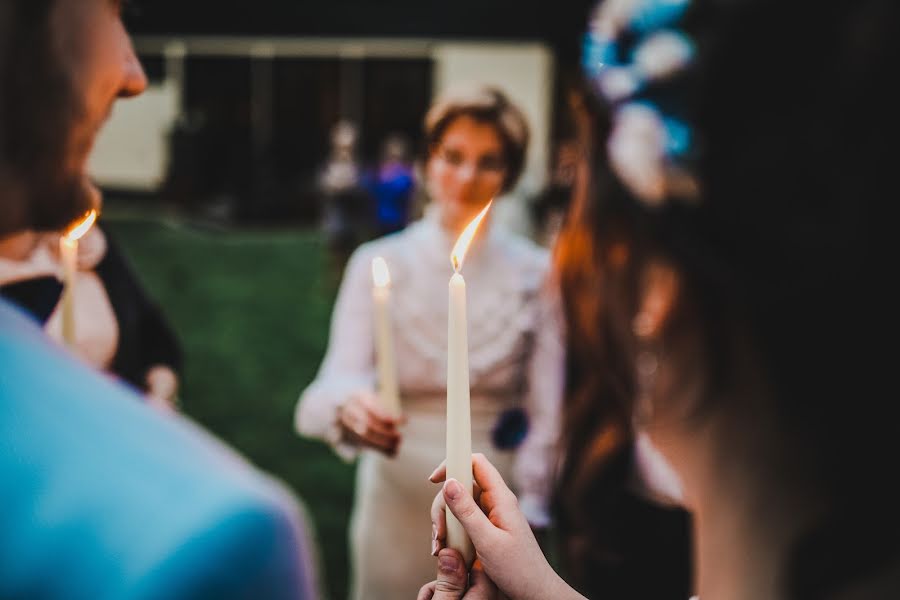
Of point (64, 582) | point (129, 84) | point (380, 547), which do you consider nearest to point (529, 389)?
point (380, 547)

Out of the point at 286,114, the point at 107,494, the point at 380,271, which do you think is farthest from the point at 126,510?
the point at 286,114

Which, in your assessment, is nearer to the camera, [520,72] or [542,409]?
[542,409]

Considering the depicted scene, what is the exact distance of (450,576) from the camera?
81 centimetres

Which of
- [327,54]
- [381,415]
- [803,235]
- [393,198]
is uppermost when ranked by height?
[327,54]

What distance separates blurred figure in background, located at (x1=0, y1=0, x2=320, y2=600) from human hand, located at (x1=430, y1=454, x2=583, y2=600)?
13.1 inches

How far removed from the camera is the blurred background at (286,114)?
12266mm

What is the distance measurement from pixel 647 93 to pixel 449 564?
0.47 meters

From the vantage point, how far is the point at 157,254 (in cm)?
1185

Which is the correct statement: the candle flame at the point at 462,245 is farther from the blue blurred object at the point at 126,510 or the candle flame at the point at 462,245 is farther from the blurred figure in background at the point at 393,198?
the blurred figure in background at the point at 393,198

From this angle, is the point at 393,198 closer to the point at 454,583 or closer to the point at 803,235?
the point at 454,583

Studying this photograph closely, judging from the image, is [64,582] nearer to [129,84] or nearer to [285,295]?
[129,84]

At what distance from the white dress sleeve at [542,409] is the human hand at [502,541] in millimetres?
1266

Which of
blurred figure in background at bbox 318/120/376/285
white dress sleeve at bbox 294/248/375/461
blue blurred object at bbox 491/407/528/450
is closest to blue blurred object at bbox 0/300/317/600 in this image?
white dress sleeve at bbox 294/248/375/461

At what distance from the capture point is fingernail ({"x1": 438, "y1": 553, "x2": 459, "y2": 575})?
2.65 ft
